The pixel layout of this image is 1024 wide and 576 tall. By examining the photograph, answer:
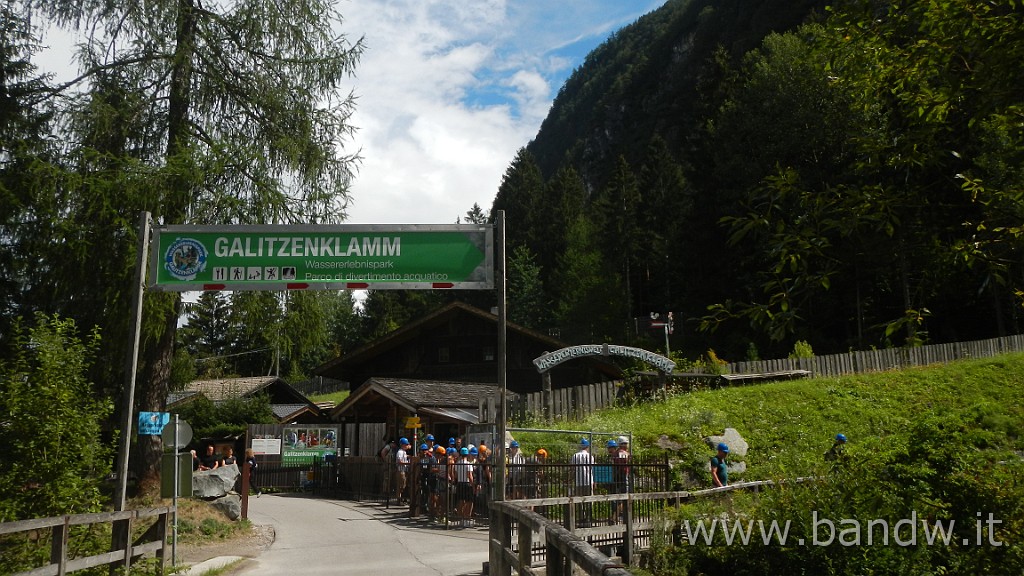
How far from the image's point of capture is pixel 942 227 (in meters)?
6.71

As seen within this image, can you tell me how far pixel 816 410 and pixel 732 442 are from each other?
6.07 metres

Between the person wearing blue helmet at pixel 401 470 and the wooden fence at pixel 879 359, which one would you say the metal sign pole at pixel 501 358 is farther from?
the wooden fence at pixel 879 359

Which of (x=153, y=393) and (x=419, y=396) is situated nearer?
(x=153, y=393)

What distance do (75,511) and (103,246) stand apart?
18.8ft

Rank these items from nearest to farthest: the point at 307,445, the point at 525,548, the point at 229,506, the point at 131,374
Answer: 1. the point at 525,548
2. the point at 131,374
3. the point at 229,506
4. the point at 307,445

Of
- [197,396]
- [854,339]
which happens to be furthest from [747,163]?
[197,396]

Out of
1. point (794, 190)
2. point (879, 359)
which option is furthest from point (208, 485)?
point (879, 359)

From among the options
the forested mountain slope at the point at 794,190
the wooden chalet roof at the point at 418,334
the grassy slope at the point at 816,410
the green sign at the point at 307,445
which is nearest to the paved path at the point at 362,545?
the forested mountain slope at the point at 794,190

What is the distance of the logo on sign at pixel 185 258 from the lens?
10984mm

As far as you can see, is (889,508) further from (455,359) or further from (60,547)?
(455,359)

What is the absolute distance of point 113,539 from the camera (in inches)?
398

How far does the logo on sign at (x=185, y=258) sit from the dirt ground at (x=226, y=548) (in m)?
4.57

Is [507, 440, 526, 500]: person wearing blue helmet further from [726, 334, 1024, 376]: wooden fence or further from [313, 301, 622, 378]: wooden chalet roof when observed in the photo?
[726, 334, 1024, 376]: wooden fence

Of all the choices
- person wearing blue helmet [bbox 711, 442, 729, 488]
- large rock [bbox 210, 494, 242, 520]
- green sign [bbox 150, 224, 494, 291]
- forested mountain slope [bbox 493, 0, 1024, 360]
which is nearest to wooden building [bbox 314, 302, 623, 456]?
forested mountain slope [bbox 493, 0, 1024, 360]
